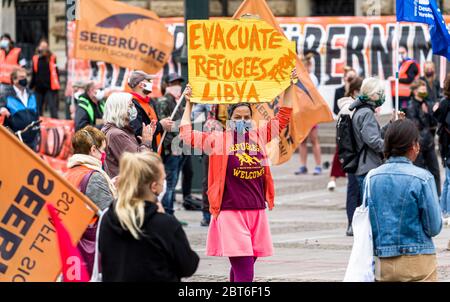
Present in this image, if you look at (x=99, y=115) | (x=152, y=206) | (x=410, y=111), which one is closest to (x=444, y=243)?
(x=410, y=111)

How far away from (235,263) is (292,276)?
4.67 feet

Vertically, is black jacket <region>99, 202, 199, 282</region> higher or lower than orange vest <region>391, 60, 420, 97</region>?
higher

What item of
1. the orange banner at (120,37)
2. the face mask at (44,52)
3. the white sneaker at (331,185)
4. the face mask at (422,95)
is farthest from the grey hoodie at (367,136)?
the face mask at (44,52)

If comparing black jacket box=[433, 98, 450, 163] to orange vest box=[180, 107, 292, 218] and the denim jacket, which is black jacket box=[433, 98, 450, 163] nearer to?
orange vest box=[180, 107, 292, 218]

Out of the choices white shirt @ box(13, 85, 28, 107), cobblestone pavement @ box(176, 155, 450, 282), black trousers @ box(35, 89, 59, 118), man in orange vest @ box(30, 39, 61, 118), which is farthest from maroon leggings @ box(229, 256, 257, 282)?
black trousers @ box(35, 89, 59, 118)

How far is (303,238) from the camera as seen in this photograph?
1311 cm

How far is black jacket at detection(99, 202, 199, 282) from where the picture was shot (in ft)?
19.6

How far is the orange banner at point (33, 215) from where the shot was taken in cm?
653

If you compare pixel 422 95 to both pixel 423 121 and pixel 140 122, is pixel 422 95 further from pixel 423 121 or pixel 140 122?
pixel 140 122

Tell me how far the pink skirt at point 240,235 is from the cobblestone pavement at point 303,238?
109 cm

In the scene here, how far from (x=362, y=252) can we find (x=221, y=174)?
2.35 m

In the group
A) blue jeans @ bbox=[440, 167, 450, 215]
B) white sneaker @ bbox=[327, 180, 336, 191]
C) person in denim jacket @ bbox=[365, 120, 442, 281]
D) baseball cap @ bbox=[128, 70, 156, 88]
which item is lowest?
white sneaker @ bbox=[327, 180, 336, 191]

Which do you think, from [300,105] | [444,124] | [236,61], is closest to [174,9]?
[444,124]

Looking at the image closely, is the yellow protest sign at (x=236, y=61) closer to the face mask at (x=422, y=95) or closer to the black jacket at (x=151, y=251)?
the black jacket at (x=151, y=251)
